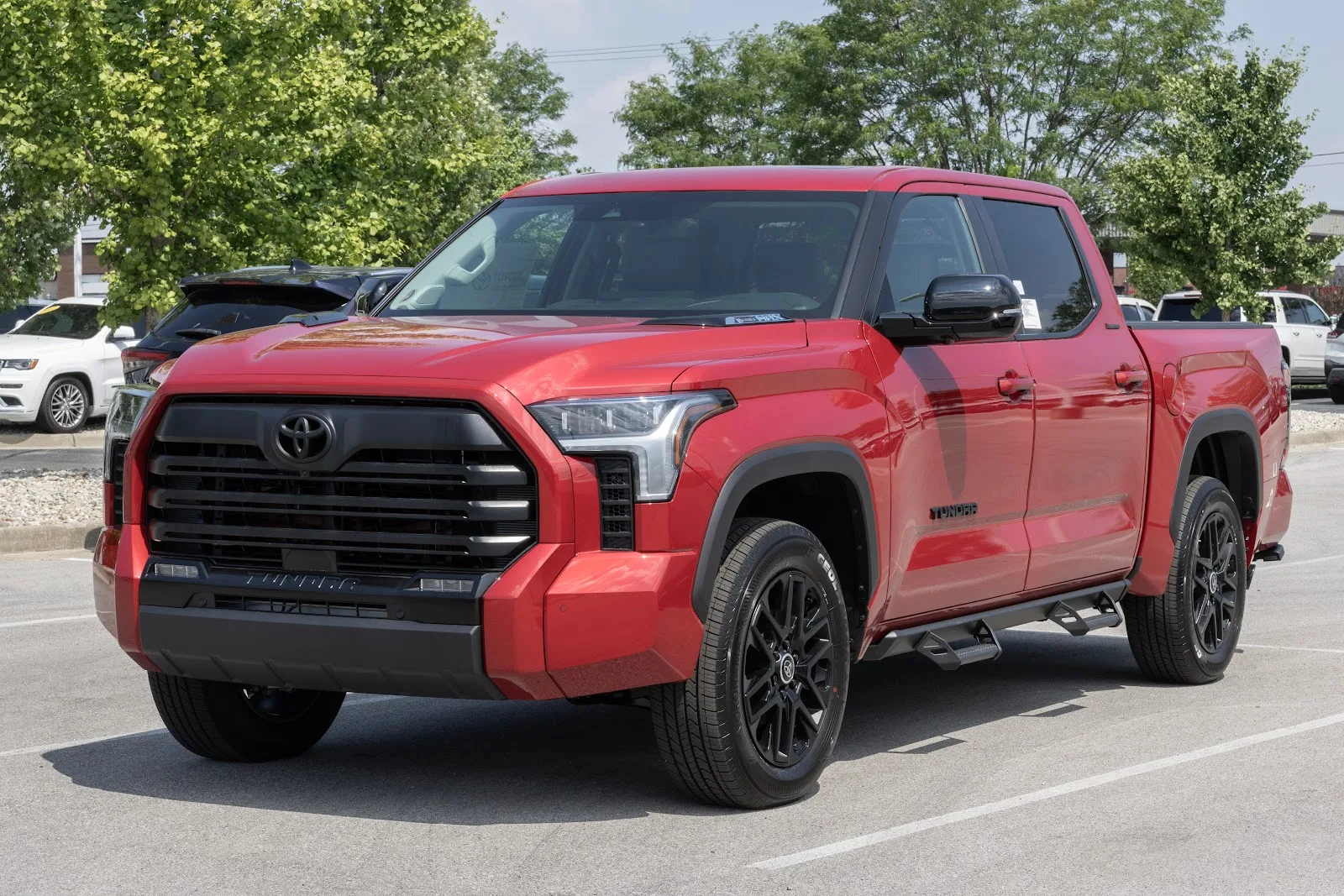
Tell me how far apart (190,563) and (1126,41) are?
4785cm

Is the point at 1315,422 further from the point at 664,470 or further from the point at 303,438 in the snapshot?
the point at 303,438

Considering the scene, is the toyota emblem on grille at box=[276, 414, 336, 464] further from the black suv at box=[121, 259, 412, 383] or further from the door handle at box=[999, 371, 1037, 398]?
the black suv at box=[121, 259, 412, 383]

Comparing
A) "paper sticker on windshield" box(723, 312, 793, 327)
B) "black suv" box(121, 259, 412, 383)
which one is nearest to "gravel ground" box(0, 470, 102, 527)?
"black suv" box(121, 259, 412, 383)

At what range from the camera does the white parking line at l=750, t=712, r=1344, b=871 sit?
17.1 ft

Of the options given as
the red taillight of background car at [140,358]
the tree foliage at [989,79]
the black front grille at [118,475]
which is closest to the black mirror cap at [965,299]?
the black front grille at [118,475]

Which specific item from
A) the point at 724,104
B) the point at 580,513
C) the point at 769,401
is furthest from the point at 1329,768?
the point at 724,104

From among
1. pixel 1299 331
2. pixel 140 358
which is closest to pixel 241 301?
pixel 140 358

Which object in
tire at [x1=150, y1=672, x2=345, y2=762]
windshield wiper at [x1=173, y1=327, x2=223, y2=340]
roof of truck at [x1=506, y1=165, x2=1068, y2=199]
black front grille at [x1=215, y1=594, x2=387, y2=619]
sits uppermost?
roof of truck at [x1=506, y1=165, x2=1068, y2=199]

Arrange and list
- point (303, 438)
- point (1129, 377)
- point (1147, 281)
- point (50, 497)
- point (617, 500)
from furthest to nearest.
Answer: point (1147, 281) < point (50, 497) < point (1129, 377) < point (303, 438) < point (617, 500)

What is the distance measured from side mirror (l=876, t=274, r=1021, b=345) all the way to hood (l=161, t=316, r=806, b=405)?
461 mm

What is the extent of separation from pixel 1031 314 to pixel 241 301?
7.53 m

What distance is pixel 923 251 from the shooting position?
6.72m

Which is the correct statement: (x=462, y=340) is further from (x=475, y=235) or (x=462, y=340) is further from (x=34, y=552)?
(x=34, y=552)

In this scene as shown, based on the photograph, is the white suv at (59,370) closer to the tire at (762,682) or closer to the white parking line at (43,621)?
the white parking line at (43,621)
